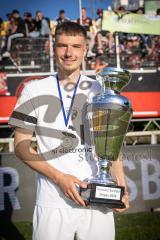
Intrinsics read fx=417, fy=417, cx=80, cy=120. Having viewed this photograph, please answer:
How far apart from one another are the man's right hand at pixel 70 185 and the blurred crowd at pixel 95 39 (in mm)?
8213

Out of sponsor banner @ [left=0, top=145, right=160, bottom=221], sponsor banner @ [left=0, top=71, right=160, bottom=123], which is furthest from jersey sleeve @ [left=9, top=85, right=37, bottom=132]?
sponsor banner @ [left=0, top=71, right=160, bottom=123]

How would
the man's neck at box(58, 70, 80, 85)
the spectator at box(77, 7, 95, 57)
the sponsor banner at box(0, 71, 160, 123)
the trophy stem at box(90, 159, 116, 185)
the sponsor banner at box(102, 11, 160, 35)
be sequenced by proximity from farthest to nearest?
the spectator at box(77, 7, 95, 57) < the sponsor banner at box(102, 11, 160, 35) < the sponsor banner at box(0, 71, 160, 123) < the man's neck at box(58, 70, 80, 85) < the trophy stem at box(90, 159, 116, 185)

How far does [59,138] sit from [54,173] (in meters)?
0.21

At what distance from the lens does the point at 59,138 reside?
222 centimetres

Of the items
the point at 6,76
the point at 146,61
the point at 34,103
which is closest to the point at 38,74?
the point at 6,76

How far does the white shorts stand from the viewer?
7.04ft

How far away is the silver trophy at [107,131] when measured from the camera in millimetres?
2105

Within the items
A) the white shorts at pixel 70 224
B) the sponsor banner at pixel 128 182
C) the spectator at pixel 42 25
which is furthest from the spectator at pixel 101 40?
the white shorts at pixel 70 224

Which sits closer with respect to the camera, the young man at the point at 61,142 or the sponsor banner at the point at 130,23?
the young man at the point at 61,142

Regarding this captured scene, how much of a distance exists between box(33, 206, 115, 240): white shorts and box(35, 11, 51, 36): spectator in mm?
8412

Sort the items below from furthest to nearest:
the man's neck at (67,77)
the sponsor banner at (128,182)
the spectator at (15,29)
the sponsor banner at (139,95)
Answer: the spectator at (15,29) < the sponsor banner at (139,95) < the sponsor banner at (128,182) < the man's neck at (67,77)

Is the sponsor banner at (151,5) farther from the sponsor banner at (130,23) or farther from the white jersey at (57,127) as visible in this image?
the white jersey at (57,127)

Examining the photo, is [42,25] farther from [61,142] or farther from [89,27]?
[61,142]

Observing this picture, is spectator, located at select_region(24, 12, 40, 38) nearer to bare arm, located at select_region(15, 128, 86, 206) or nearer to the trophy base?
bare arm, located at select_region(15, 128, 86, 206)
